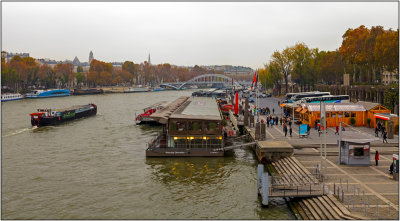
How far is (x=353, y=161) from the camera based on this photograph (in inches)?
995

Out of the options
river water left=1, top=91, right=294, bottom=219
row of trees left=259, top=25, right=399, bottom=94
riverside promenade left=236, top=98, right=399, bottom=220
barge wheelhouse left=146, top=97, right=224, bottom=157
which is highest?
row of trees left=259, top=25, right=399, bottom=94

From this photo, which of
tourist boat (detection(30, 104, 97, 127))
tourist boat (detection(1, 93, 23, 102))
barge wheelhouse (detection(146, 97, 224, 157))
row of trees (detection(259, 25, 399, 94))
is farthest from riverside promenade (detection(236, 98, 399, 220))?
tourist boat (detection(1, 93, 23, 102))

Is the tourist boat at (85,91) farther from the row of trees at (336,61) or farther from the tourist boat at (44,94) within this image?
the row of trees at (336,61)

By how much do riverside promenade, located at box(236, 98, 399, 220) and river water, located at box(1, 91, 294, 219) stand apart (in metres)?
3.35

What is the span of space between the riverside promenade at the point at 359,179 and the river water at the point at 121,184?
3.35 m

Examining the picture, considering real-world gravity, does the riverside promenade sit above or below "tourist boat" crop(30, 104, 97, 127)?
below

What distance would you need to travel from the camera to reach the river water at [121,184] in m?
20.9

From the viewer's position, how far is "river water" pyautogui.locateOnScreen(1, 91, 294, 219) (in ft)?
68.5

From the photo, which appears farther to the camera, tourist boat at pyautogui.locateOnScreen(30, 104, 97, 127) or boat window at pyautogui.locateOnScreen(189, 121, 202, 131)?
tourist boat at pyautogui.locateOnScreen(30, 104, 97, 127)

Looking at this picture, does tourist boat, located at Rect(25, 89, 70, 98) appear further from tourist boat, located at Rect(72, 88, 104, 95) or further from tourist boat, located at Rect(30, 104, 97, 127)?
tourist boat, located at Rect(30, 104, 97, 127)

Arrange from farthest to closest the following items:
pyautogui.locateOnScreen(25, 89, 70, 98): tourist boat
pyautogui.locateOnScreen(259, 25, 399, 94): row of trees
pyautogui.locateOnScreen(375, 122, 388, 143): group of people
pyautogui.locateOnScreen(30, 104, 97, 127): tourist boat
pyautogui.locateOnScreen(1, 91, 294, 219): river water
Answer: pyautogui.locateOnScreen(25, 89, 70, 98): tourist boat
pyautogui.locateOnScreen(259, 25, 399, 94): row of trees
pyautogui.locateOnScreen(30, 104, 97, 127): tourist boat
pyautogui.locateOnScreen(375, 122, 388, 143): group of people
pyautogui.locateOnScreen(1, 91, 294, 219): river water

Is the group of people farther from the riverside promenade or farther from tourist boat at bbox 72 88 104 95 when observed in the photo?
tourist boat at bbox 72 88 104 95

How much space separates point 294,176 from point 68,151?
77.7ft

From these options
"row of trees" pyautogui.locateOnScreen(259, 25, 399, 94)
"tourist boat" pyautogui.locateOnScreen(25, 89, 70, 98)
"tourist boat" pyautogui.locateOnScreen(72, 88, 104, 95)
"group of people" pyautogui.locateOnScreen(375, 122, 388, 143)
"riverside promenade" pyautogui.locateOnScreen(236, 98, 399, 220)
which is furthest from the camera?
"tourist boat" pyautogui.locateOnScreen(72, 88, 104, 95)
